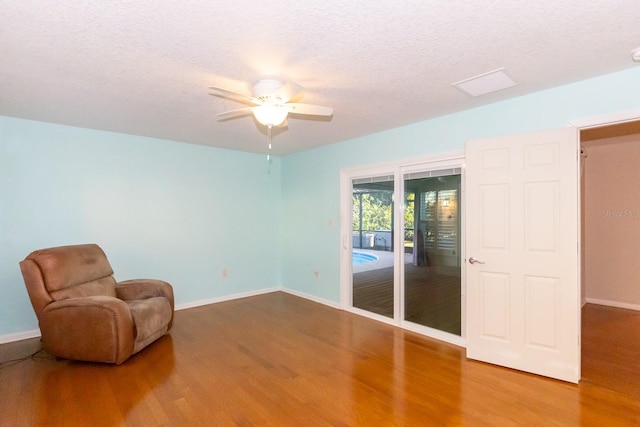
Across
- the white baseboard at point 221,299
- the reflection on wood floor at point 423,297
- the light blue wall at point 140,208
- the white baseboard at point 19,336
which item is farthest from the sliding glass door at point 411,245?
the white baseboard at point 19,336

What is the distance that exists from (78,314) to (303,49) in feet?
9.85

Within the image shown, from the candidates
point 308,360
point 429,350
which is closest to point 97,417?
point 308,360

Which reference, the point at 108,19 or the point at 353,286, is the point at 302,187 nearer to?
the point at 353,286

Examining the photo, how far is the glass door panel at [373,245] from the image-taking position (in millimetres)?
4254

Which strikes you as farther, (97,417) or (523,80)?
(523,80)

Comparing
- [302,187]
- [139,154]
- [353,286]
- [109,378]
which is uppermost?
[139,154]

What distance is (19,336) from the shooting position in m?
3.60

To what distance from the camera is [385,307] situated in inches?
171

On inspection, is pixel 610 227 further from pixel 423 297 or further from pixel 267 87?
pixel 267 87

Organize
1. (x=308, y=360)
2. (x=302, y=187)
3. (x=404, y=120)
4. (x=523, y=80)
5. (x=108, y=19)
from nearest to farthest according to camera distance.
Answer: (x=108, y=19), (x=523, y=80), (x=308, y=360), (x=404, y=120), (x=302, y=187)

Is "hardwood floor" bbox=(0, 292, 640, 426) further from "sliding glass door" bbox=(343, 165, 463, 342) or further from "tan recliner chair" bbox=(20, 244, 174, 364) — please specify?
"sliding glass door" bbox=(343, 165, 463, 342)

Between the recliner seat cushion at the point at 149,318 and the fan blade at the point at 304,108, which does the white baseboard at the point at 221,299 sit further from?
the fan blade at the point at 304,108

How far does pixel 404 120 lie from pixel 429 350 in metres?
2.51

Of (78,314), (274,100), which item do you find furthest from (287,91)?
(78,314)
